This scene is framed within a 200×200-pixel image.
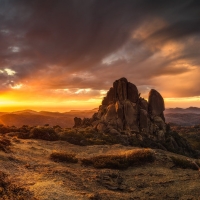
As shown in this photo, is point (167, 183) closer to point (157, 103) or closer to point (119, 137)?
point (119, 137)

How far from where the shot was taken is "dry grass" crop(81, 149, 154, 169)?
21.2 meters

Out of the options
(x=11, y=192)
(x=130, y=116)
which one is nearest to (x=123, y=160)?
(x=11, y=192)

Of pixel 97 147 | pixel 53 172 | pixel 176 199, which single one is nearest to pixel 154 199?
pixel 176 199

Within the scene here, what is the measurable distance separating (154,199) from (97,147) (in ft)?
58.4

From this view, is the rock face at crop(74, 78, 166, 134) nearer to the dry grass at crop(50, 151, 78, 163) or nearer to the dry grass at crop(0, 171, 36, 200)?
the dry grass at crop(50, 151, 78, 163)

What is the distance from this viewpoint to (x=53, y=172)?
17.2 meters

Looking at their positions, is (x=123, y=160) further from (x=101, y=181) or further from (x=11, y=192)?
(x=11, y=192)

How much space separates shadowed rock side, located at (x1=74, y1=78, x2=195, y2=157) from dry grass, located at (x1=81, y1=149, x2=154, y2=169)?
2668 cm

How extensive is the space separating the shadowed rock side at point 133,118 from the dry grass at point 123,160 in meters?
26.7

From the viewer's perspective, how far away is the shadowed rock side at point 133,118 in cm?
5595

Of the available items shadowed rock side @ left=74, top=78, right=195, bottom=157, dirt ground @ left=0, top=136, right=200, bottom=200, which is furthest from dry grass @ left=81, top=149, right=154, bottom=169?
shadowed rock side @ left=74, top=78, right=195, bottom=157

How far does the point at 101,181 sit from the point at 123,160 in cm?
568

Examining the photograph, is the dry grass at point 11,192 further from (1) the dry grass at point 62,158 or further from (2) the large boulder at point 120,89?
(2) the large boulder at point 120,89

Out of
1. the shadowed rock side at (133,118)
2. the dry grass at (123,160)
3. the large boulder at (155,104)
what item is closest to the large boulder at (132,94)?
the shadowed rock side at (133,118)
